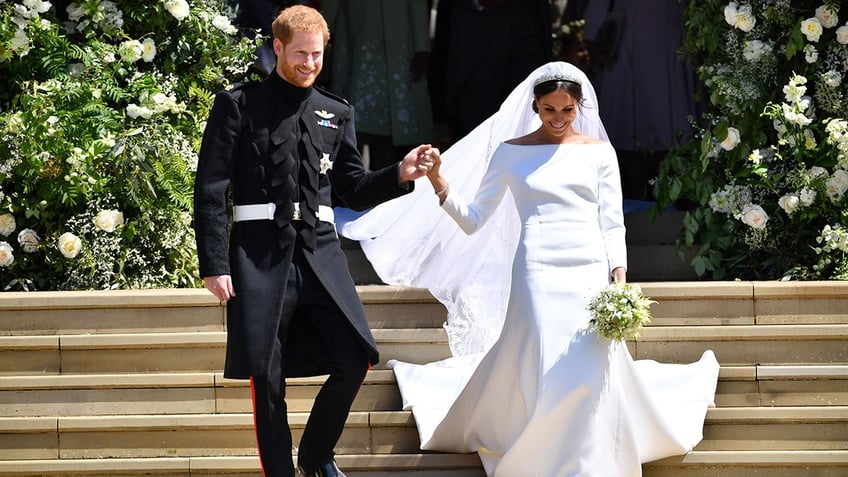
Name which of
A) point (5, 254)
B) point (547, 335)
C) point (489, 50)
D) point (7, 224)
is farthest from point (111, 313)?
point (489, 50)

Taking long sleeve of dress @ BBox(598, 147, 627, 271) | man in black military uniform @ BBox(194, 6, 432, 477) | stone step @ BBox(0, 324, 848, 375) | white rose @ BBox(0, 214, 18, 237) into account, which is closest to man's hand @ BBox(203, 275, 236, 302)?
man in black military uniform @ BBox(194, 6, 432, 477)

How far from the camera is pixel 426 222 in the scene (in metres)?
6.38

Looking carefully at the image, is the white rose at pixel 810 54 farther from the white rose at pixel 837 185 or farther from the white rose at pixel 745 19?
the white rose at pixel 837 185

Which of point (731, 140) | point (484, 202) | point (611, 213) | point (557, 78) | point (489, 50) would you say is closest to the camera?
point (557, 78)

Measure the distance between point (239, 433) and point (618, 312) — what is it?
187 cm

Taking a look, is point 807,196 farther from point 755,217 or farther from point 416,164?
point 416,164

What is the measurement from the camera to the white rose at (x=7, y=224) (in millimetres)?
6816

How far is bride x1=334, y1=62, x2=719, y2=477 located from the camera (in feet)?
16.4

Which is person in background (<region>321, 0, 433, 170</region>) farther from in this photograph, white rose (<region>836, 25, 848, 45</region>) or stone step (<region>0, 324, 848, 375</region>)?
stone step (<region>0, 324, 848, 375</region>)

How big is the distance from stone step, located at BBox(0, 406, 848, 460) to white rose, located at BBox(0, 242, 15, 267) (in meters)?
1.13

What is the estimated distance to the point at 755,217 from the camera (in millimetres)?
6926

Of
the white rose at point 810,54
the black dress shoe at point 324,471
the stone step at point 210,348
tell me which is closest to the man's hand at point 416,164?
the black dress shoe at point 324,471

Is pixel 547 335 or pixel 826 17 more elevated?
pixel 826 17

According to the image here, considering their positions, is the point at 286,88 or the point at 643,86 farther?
the point at 643,86
